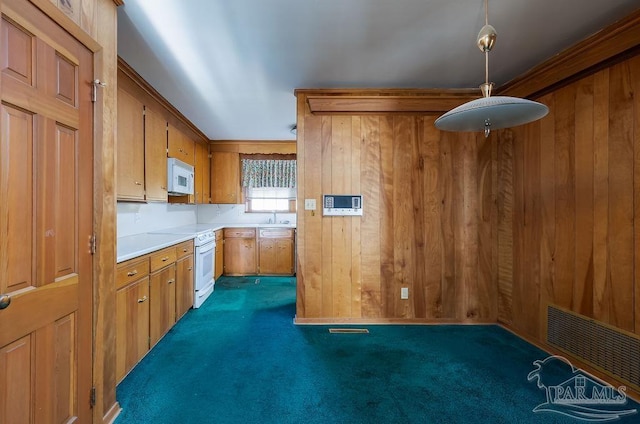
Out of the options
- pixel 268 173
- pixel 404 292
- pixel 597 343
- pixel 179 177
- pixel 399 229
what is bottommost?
pixel 597 343

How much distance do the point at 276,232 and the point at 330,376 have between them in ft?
10.2

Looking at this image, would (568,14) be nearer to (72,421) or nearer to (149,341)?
(72,421)

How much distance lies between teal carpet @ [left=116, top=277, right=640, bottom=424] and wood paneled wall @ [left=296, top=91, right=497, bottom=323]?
31cm

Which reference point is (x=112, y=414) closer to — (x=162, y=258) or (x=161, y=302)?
(x=161, y=302)

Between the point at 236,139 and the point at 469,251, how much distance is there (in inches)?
162

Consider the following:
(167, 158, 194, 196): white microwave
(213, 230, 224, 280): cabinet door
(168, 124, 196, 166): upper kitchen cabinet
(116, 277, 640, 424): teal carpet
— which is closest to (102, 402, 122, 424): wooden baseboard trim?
(116, 277, 640, 424): teal carpet

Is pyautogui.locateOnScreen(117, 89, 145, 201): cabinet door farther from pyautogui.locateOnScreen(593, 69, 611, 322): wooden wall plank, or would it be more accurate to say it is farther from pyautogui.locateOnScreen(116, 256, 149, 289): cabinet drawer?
pyautogui.locateOnScreen(593, 69, 611, 322): wooden wall plank

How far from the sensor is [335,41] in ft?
6.66

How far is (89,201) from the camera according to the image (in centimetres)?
143

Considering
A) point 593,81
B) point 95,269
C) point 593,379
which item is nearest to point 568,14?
point 593,81

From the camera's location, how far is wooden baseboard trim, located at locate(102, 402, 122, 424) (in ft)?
5.12

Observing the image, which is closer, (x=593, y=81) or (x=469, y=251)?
(x=593, y=81)

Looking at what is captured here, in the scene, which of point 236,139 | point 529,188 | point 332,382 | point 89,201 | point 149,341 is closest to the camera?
point 89,201

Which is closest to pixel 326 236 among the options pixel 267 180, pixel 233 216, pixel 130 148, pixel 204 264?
pixel 204 264
